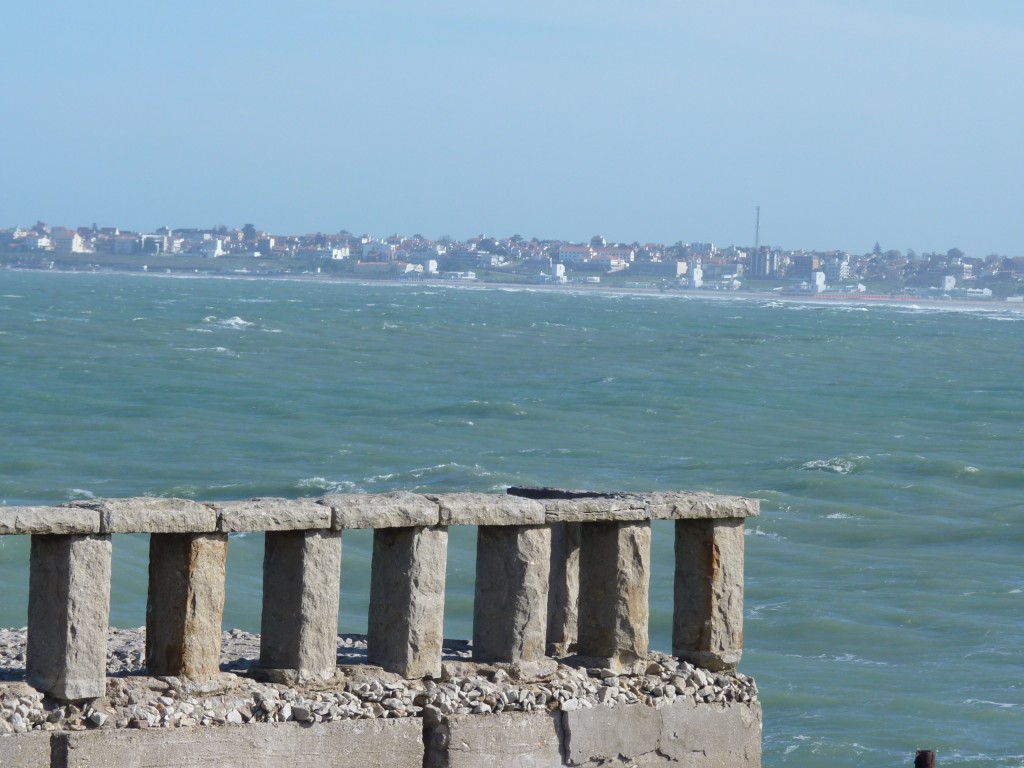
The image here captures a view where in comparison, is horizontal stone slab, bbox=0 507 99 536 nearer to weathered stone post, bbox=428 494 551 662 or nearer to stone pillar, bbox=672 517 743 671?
weathered stone post, bbox=428 494 551 662

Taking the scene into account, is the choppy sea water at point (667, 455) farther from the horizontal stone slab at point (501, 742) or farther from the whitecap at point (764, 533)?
the horizontal stone slab at point (501, 742)

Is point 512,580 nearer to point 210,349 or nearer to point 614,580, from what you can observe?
point 614,580

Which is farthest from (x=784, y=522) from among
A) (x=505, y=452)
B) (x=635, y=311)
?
(x=635, y=311)

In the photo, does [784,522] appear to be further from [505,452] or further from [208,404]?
[208,404]

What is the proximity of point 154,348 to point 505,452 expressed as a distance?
31.4 metres

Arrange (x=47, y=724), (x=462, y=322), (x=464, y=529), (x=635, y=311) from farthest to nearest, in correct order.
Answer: (x=635, y=311)
(x=462, y=322)
(x=464, y=529)
(x=47, y=724)

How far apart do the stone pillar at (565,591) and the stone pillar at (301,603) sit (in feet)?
5.15

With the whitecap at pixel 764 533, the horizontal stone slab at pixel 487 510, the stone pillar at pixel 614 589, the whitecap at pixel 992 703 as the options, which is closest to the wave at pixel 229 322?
the whitecap at pixel 764 533

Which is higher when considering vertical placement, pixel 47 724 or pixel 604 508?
pixel 604 508

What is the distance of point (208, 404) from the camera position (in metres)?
43.7

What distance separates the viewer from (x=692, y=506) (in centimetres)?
823

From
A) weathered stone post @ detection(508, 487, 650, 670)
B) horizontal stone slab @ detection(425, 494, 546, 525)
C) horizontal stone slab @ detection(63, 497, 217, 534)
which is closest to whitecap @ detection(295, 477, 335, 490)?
weathered stone post @ detection(508, 487, 650, 670)

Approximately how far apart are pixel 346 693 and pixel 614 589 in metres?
1.39

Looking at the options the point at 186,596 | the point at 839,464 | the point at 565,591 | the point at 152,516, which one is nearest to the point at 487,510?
the point at 565,591
